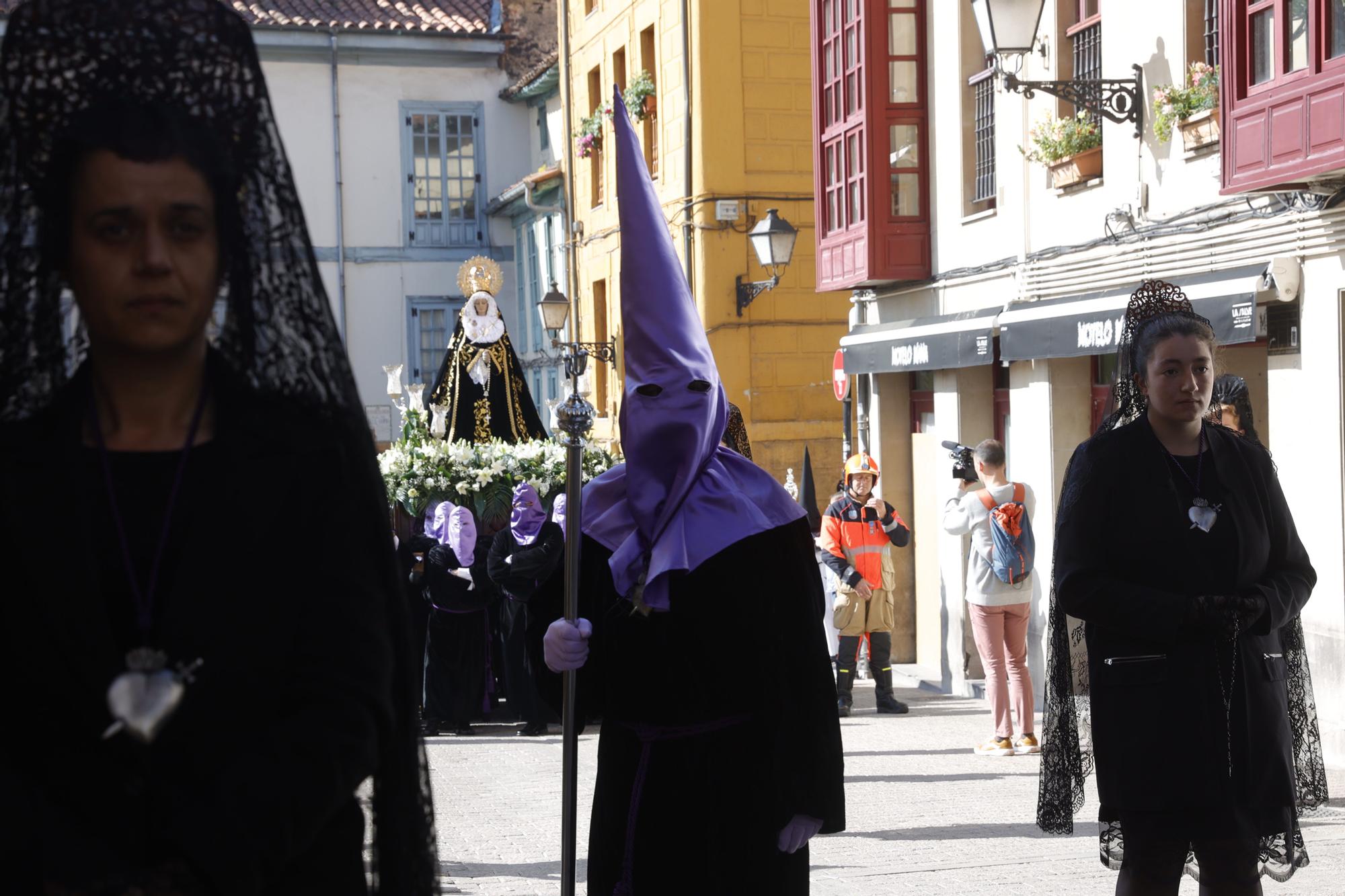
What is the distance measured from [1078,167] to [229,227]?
39.5 feet

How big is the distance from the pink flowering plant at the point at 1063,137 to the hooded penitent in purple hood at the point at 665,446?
9.36 m

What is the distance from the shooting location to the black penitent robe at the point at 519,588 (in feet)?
40.8

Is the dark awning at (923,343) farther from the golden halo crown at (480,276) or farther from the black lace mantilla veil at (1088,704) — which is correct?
the black lace mantilla veil at (1088,704)

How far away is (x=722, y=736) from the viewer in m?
4.59

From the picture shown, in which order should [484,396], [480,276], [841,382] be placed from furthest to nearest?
[841,382] < [480,276] < [484,396]

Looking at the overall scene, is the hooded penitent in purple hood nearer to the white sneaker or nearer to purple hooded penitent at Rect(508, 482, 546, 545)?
the white sneaker

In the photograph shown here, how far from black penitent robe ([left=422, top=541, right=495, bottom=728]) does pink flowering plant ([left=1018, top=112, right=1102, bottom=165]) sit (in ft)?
17.3

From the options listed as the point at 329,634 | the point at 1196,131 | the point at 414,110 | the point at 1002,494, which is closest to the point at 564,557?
the point at 329,634

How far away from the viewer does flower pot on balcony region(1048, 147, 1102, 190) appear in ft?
44.5

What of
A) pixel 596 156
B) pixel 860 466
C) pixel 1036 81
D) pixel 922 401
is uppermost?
pixel 596 156

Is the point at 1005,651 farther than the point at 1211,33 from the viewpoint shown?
No

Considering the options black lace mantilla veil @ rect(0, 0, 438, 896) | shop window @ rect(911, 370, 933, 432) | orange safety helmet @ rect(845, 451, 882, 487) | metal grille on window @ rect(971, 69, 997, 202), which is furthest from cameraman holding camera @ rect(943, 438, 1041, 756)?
black lace mantilla veil @ rect(0, 0, 438, 896)

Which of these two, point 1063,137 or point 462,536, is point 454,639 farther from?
point 1063,137

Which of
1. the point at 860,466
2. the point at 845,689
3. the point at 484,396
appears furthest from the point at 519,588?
the point at 484,396
